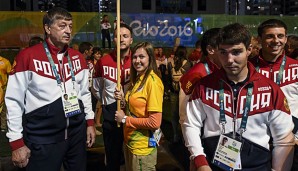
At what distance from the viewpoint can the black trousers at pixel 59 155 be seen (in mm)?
2959

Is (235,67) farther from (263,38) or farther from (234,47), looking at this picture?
(263,38)

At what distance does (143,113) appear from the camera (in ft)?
10.3

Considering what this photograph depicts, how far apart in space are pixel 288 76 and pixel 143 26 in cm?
829

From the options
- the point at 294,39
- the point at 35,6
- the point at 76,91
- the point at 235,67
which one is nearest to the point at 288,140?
the point at 235,67

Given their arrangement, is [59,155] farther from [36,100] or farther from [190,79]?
[190,79]

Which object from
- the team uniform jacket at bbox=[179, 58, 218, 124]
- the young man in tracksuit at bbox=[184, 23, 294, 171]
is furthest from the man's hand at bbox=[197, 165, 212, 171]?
the team uniform jacket at bbox=[179, 58, 218, 124]

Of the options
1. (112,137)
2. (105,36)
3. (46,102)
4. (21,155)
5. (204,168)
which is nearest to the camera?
(204,168)

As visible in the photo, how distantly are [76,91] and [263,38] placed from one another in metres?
1.65

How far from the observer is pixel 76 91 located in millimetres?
3162

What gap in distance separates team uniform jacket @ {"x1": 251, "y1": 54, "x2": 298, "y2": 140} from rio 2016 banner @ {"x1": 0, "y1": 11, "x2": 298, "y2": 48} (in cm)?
795

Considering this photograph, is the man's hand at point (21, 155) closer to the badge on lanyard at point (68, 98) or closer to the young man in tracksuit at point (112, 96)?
the badge on lanyard at point (68, 98)

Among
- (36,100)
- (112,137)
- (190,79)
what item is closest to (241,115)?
(190,79)

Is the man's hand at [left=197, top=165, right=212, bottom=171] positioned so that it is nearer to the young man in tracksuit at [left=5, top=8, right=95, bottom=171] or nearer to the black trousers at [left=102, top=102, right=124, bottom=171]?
the young man in tracksuit at [left=5, top=8, right=95, bottom=171]

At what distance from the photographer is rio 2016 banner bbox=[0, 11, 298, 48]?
10258 millimetres
